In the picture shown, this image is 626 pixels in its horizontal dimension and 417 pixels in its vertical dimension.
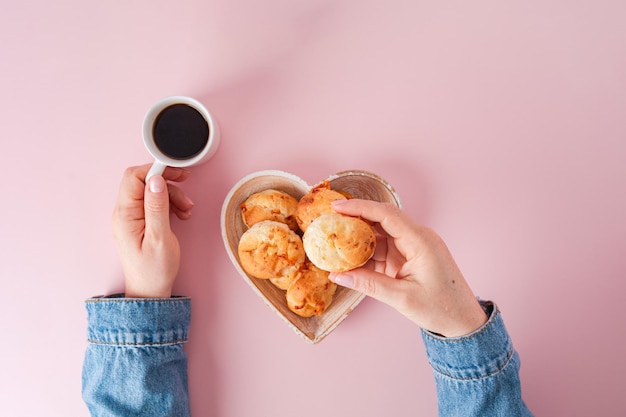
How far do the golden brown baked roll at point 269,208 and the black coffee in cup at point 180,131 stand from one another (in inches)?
8.5

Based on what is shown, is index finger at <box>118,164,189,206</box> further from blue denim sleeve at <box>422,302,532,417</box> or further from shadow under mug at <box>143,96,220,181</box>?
blue denim sleeve at <box>422,302,532,417</box>

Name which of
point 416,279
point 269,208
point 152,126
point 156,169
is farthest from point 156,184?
point 416,279

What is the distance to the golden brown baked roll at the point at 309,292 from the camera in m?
1.10

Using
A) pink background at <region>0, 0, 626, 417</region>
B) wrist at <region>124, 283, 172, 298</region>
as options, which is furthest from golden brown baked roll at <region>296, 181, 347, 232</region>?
wrist at <region>124, 283, 172, 298</region>

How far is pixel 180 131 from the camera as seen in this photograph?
1.15 m

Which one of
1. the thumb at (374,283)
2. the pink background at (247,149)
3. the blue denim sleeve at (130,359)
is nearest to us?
the thumb at (374,283)

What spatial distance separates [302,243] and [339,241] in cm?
18

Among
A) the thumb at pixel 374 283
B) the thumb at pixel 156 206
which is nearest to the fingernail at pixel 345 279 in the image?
the thumb at pixel 374 283

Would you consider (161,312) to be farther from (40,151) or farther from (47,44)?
(47,44)

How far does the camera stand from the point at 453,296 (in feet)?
3.24

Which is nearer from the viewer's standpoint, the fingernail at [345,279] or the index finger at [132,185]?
the fingernail at [345,279]

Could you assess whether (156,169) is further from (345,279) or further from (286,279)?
(345,279)

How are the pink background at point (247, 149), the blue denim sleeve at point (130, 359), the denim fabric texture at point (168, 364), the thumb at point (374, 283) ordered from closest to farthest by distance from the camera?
1. the thumb at point (374, 283)
2. the denim fabric texture at point (168, 364)
3. the blue denim sleeve at point (130, 359)
4. the pink background at point (247, 149)

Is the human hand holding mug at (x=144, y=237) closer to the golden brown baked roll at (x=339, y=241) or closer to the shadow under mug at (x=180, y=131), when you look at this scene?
the shadow under mug at (x=180, y=131)
